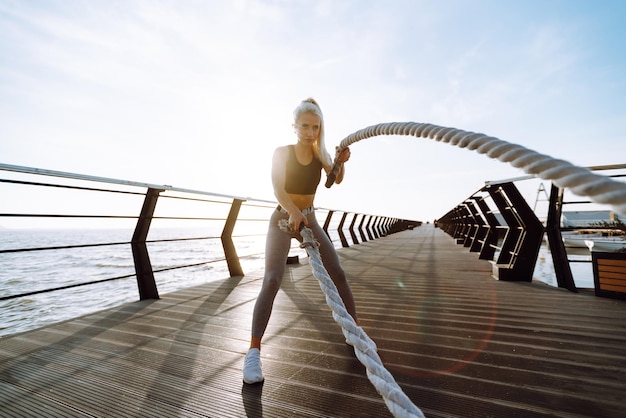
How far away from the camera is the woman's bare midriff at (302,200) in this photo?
208 centimetres

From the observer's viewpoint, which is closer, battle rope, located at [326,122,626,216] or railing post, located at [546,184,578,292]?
battle rope, located at [326,122,626,216]

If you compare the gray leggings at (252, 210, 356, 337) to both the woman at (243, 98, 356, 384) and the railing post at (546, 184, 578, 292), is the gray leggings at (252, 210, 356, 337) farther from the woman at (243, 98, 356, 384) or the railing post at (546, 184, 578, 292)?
the railing post at (546, 184, 578, 292)

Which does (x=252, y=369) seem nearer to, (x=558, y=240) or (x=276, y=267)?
(x=276, y=267)

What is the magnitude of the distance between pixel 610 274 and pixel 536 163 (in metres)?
3.80

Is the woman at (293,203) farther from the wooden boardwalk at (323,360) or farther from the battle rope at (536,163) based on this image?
the battle rope at (536,163)

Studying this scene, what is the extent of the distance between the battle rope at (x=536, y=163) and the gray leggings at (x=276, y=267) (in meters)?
1.12

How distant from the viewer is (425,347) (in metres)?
2.16

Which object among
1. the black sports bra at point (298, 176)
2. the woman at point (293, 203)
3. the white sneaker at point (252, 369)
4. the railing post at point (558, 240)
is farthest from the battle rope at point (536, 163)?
the railing post at point (558, 240)

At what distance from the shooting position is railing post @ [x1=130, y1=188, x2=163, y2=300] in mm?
3654

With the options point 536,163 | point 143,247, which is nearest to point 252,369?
point 536,163

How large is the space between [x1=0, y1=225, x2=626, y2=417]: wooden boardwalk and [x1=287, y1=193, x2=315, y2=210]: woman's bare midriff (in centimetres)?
104

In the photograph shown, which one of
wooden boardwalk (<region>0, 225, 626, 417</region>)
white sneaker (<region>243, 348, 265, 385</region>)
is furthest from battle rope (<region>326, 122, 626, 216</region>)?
white sneaker (<region>243, 348, 265, 385</region>)

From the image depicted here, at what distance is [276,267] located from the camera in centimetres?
196

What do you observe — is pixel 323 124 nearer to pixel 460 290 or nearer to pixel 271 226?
pixel 271 226
